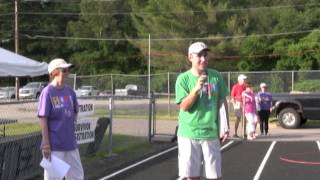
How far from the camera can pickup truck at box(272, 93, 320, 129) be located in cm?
2233

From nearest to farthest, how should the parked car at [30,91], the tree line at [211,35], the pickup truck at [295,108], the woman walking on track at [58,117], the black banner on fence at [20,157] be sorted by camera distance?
the woman walking on track at [58,117] → the black banner on fence at [20,157] → the pickup truck at [295,108] → the parked car at [30,91] → the tree line at [211,35]

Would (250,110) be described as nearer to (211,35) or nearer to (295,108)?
(295,108)

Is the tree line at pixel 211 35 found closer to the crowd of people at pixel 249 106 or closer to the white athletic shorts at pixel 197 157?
the crowd of people at pixel 249 106

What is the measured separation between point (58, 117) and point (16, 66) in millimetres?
8046

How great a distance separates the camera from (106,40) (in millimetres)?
82688

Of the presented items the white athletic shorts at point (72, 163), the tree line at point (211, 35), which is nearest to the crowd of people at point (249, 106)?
the white athletic shorts at point (72, 163)

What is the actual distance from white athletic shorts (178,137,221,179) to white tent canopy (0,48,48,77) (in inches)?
337

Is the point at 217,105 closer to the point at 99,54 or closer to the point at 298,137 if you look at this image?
the point at 298,137

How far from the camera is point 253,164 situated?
12.9 m

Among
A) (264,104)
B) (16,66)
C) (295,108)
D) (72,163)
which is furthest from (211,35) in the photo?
(72,163)

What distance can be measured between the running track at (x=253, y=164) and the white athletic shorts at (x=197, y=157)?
4.34 meters

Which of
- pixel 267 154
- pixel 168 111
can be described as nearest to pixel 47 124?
pixel 267 154

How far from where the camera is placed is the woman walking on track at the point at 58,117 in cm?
727

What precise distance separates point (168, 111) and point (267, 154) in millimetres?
15900
